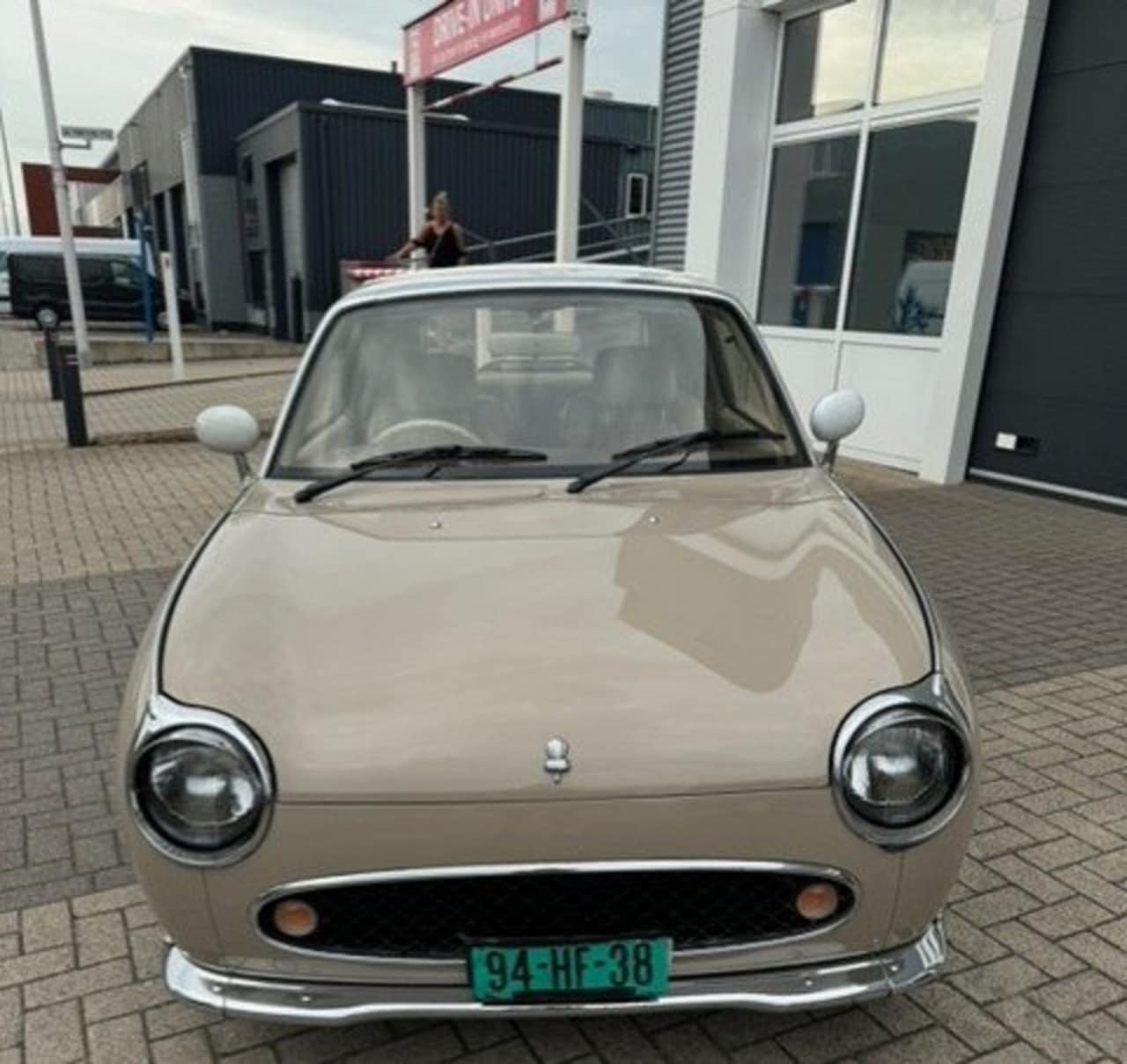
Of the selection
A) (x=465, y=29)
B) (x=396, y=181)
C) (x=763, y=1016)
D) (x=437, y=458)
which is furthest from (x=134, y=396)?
(x=763, y=1016)

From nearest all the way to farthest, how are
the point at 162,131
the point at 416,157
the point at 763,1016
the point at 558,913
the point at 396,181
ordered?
the point at 558,913 → the point at 763,1016 → the point at 416,157 → the point at 396,181 → the point at 162,131

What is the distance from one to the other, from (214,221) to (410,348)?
30267 mm

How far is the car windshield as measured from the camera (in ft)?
9.73

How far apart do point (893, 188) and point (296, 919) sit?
8.68 metres

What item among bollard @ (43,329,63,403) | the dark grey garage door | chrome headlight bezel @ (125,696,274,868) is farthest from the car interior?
bollard @ (43,329,63,403)

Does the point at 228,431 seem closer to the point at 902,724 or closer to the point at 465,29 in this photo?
the point at 902,724

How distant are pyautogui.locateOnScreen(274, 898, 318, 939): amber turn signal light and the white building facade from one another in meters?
7.26

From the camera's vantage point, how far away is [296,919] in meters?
1.85

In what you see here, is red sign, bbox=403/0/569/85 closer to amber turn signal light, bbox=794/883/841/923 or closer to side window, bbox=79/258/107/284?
amber turn signal light, bbox=794/883/841/923

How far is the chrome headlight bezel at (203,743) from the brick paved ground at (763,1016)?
0.72 meters

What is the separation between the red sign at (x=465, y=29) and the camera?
8859 millimetres

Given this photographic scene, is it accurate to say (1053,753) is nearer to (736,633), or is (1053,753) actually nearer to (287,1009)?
(736,633)

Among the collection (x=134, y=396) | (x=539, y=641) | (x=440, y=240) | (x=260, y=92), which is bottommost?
(x=134, y=396)

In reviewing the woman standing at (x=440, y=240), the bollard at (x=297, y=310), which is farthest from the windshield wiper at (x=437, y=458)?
the bollard at (x=297, y=310)
